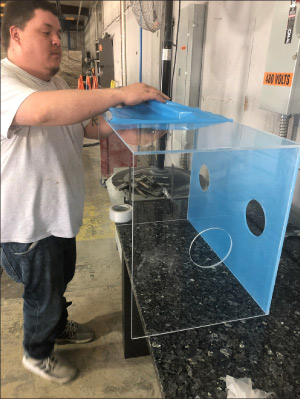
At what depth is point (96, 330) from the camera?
1.24 meters

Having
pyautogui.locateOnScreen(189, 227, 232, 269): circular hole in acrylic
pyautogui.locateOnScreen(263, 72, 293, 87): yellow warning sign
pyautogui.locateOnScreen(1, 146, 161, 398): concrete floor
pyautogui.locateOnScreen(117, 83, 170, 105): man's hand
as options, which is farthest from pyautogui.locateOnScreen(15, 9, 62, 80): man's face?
pyautogui.locateOnScreen(263, 72, 293, 87): yellow warning sign

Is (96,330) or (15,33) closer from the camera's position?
(15,33)

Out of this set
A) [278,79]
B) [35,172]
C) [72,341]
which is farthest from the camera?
[72,341]

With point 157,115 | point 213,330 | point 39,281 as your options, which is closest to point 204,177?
point 157,115

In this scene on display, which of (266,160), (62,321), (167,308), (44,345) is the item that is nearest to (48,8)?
(266,160)

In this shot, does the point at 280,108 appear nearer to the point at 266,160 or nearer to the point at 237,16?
the point at 266,160

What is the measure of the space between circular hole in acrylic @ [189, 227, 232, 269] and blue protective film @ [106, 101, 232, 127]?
294 mm

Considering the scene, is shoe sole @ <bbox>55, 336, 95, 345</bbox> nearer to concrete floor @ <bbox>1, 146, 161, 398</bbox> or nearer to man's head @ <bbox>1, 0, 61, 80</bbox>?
concrete floor @ <bbox>1, 146, 161, 398</bbox>

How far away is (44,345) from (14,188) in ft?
1.85

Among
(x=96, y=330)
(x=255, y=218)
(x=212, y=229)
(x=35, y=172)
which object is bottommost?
(x=96, y=330)

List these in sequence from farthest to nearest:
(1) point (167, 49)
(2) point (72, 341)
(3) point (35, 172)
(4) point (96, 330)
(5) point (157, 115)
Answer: (1) point (167, 49) → (4) point (96, 330) → (2) point (72, 341) → (5) point (157, 115) → (3) point (35, 172)

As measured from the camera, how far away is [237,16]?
1207mm

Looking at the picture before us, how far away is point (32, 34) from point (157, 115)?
27 centimetres

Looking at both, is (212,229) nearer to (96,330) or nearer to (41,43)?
(41,43)
